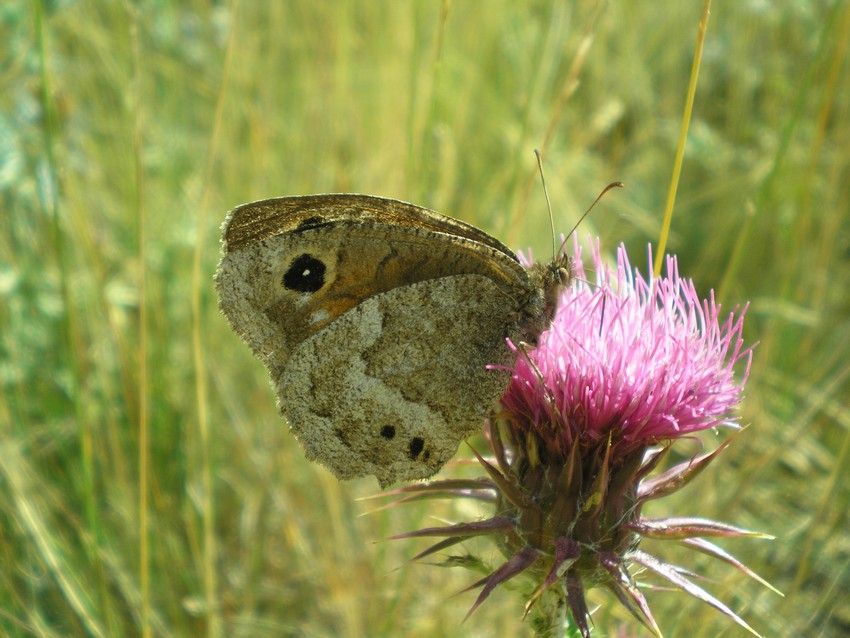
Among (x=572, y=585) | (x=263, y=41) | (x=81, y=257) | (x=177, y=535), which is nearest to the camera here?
(x=572, y=585)

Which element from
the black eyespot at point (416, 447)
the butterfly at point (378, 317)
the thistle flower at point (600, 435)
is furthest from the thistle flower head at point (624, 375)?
the black eyespot at point (416, 447)

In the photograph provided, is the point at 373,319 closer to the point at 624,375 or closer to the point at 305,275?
the point at 305,275

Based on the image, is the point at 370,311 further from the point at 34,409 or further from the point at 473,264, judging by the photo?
the point at 34,409

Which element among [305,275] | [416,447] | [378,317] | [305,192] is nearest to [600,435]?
[416,447]

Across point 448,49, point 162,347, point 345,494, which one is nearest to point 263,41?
point 448,49

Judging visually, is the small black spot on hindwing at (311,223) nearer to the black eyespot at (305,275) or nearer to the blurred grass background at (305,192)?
the black eyespot at (305,275)

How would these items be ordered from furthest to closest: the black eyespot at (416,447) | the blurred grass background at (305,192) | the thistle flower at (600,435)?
the blurred grass background at (305,192) → the black eyespot at (416,447) → the thistle flower at (600,435)

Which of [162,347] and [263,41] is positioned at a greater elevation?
[263,41]
